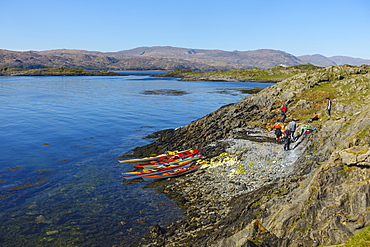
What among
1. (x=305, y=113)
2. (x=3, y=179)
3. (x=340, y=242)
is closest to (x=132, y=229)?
(x=340, y=242)

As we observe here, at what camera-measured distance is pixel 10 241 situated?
17547mm

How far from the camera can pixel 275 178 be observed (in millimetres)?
21953

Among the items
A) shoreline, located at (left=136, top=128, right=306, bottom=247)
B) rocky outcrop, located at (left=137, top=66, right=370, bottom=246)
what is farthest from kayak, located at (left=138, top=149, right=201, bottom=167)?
shoreline, located at (left=136, top=128, right=306, bottom=247)

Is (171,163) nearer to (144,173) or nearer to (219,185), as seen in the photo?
(144,173)

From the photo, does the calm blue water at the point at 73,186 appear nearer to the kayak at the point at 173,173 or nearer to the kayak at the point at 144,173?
the kayak at the point at 144,173

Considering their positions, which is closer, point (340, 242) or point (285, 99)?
point (340, 242)

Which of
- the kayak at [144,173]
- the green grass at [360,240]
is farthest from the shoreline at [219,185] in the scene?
the green grass at [360,240]

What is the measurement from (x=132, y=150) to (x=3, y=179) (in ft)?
49.6

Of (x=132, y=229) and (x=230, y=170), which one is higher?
(x=230, y=170)

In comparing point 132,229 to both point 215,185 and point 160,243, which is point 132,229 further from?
point 215,185

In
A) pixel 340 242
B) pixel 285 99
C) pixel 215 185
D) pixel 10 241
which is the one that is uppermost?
pixel 285 99

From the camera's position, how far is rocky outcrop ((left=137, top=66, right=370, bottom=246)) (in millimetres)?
12539

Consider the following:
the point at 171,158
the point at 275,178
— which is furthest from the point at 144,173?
the point at 275,178

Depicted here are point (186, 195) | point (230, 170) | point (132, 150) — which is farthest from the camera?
point (132, 150)
